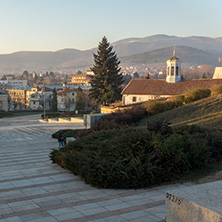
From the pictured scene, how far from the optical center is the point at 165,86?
48.6 metres

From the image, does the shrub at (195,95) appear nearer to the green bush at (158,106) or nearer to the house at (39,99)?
the green bush at (158,106)

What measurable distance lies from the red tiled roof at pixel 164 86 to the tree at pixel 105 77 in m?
4.48

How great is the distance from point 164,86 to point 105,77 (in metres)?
11.3

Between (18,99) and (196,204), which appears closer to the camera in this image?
(196,204)

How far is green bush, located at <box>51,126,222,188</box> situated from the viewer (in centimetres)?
836

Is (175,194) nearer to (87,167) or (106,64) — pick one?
(87,167)

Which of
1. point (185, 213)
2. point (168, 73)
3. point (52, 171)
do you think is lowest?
point (52, 171)

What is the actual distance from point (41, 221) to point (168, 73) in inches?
1777

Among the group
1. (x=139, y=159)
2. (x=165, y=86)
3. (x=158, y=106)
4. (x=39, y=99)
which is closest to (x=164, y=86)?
(x=165, y=86)

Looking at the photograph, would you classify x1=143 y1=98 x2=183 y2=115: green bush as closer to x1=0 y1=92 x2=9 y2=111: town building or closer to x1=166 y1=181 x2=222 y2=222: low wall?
x1=166 y1=181 x2=222 y2=222: low wall

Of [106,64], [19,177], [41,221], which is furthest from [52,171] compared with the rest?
[106,64]

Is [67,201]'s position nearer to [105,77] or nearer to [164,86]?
[164,86]

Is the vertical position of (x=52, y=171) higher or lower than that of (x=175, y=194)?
lower

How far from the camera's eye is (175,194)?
4859mm
